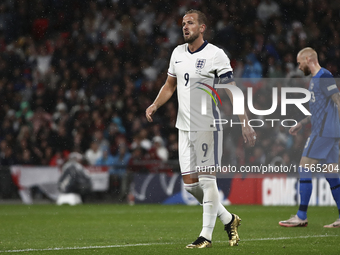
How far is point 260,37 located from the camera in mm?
15992

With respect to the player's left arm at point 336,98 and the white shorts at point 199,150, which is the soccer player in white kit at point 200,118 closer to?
the white shorts at point 199,150

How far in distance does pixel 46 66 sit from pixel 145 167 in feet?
17.9

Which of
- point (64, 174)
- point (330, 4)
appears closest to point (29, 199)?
point (64, 174)

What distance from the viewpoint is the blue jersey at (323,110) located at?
25.2ft

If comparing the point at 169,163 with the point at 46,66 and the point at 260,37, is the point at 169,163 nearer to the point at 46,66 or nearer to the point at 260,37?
the point at 260,37

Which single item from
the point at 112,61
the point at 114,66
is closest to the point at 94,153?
the point at 114,66

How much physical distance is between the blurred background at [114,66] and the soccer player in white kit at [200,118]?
310 inches

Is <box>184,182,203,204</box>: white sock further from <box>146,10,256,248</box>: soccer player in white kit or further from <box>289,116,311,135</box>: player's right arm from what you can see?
<box>289,116,311,135</box>: player's right arm

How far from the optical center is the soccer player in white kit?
5.57 m

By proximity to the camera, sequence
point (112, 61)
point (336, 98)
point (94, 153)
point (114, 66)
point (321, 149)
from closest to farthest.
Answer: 1. point (336, 98)
2. point (321, 149)
3. point (94, 153)
4. point (114, 66)
5. point (112, 61)

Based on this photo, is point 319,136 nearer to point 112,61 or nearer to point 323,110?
point 323,110

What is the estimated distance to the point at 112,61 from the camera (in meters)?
17.2

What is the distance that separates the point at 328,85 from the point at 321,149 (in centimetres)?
82

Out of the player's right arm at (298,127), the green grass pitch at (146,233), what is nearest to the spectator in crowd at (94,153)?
the green grass pitch at (146,233)
